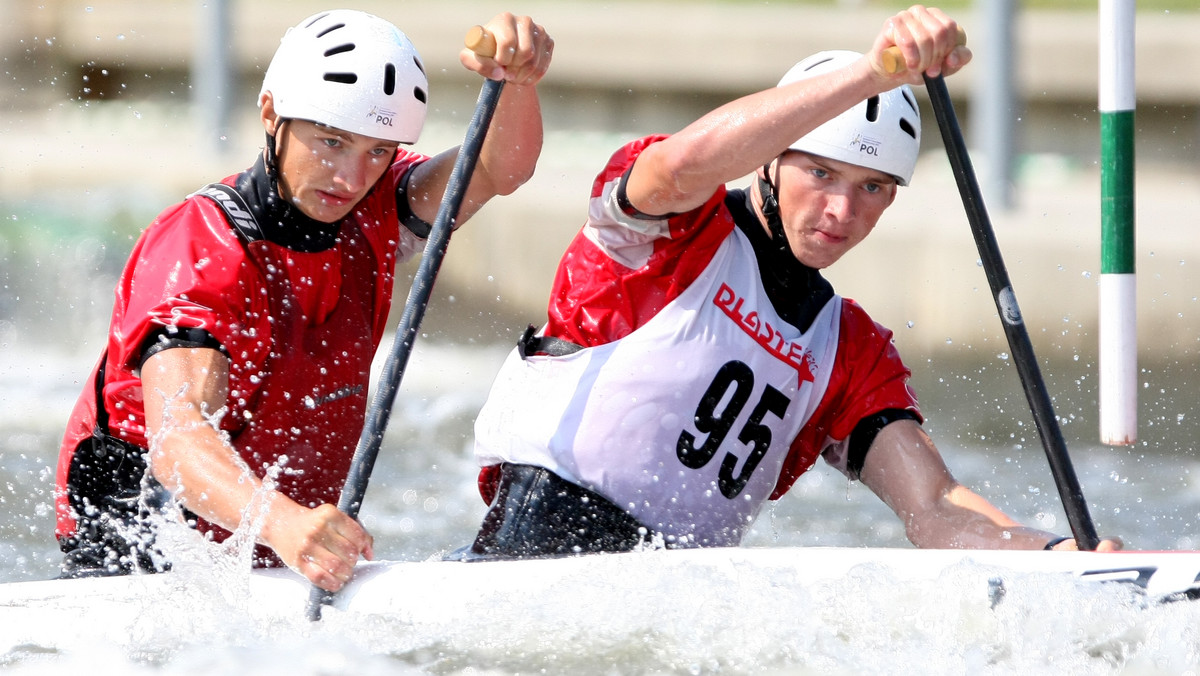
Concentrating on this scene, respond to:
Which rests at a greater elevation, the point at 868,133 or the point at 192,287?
the point at 868,133

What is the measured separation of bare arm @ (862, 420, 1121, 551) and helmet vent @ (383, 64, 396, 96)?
4.22 ft

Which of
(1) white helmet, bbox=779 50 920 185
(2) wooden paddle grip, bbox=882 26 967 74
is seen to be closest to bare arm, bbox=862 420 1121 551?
(1) white helmet, bbox=779 50 920 185

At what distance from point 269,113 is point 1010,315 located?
162 cm

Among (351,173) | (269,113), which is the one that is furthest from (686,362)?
(269,113)

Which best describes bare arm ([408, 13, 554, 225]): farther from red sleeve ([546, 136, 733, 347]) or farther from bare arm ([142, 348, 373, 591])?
bare arm ([142, 348, 373, 591])

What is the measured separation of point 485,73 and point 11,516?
3342mm

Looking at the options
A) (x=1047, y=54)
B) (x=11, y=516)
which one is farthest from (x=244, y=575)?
(x=1047, y=54)

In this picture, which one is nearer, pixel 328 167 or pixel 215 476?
pixel 215 476

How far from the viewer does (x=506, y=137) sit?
320 cm

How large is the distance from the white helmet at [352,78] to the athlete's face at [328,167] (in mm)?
35

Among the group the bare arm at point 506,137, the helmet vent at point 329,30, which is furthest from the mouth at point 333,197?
the helmet vent at point 329,30

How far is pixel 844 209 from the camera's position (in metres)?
2.88

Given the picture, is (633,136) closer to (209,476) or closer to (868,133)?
(868,133)

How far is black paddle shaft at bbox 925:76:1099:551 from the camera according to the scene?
271 cm
